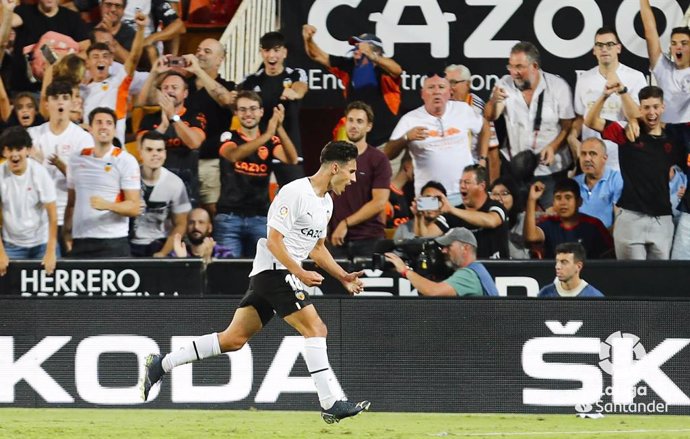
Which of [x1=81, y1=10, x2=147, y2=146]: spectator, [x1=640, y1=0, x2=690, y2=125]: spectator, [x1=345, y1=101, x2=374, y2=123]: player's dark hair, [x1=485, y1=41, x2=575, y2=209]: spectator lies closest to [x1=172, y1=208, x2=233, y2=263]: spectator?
[x1=81, y1=10, x2=147, y2=146]: spectator

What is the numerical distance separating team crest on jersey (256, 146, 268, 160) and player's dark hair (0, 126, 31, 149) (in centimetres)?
226

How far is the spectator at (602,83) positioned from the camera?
1198 centimetres

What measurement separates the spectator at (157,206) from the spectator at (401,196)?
2015mm

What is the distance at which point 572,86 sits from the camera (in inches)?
483

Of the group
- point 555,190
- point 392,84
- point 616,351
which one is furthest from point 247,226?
point 616,351

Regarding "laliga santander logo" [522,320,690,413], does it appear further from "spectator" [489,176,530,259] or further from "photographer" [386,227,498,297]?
"spectator" [489,176,530,259]

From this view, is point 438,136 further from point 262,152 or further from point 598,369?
point 598,369

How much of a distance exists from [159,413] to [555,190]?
4.58 meters

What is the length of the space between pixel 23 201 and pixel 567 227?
17.5ft

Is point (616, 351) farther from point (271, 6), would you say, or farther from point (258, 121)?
point (271, 6)

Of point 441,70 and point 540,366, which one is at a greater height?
point 441,70

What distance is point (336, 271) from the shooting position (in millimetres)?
8094

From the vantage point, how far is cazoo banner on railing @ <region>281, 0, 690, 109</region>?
12.4 meters

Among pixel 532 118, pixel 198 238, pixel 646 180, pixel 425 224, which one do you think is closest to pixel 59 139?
pixel 198 238
